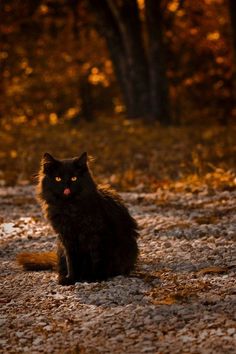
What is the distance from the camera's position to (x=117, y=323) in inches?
237

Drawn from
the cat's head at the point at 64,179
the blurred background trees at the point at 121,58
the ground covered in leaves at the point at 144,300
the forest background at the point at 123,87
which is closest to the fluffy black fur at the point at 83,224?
the cat's head at the point at 64,179

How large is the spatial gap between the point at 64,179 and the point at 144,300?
171 centimetres

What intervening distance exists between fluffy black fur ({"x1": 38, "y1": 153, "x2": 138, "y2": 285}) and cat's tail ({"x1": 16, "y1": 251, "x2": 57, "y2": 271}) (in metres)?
0.67

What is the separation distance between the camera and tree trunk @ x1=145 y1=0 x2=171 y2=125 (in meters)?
24.2

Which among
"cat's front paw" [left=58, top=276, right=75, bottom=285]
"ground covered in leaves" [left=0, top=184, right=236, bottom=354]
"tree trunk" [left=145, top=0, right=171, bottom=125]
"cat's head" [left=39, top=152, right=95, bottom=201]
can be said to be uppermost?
"tree trunk" [left=145, top=0, right=171, bottom=125]

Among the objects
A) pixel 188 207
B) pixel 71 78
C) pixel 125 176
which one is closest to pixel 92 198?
pixel 188 207

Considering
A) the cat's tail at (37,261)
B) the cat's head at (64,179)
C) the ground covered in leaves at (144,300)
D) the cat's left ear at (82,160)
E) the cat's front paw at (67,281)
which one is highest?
the cat's left ear at (82,160)

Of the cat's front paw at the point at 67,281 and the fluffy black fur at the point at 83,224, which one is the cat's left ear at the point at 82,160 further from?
the cat's front paw at the point at 67,281

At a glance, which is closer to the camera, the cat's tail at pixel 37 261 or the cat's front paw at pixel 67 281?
the cat's front paw at pixel 67 281

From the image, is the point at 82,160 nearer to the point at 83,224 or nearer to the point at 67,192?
the point at 67,192

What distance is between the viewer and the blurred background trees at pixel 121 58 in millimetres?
25094

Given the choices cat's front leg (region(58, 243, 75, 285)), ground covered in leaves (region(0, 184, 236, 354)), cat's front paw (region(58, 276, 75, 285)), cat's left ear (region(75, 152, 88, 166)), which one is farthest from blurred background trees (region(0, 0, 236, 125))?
cat's front paw (region(58, 276, 75, 285))

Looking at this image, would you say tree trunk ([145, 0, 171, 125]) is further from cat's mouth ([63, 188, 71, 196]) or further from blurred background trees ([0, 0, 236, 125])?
cat's mouth ([63, 188, 71, 196])

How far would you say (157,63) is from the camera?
24.4m
